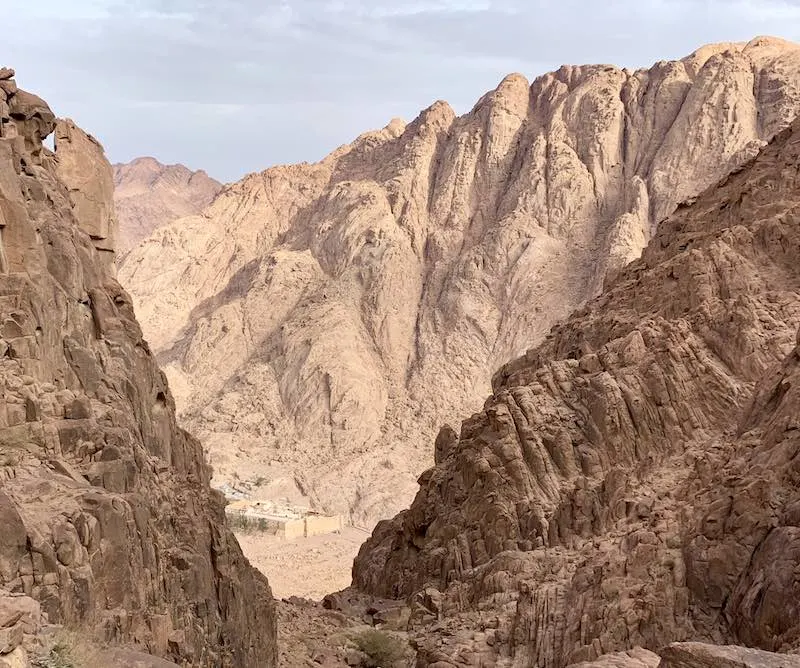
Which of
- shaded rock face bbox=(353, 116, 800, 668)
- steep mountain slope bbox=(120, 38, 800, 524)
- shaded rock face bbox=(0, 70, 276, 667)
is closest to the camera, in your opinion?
shaded rock face bbox=(0, 70, 276, 667)

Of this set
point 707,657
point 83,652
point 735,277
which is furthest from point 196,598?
point 735,277

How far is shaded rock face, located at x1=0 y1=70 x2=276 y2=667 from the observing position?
11.3m

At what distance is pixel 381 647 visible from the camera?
Result: 72.5 ft

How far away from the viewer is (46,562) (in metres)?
10.6

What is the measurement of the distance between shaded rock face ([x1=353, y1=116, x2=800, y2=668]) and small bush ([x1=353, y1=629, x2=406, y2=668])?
66cm

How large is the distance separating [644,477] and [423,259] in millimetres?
45120

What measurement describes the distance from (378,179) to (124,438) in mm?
56064

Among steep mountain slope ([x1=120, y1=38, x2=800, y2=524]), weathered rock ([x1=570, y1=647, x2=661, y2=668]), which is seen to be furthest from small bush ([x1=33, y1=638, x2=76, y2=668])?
steep mountain slope ([x1=120, y1=38, x2=800, y2=524])

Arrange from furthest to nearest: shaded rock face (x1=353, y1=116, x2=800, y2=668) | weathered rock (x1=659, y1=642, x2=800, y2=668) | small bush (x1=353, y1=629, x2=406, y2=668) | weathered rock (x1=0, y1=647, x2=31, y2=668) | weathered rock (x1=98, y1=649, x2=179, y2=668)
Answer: small bush (x1=353, y1=629, x2=406, y2=668) < shaded rock face (x1=353, y1=116, x2=800, y2=668) < weathered rock (x1=98, y1=649, x2=179, y2=668) < weathered rock (x1=659, y1=642, x2=800, y2=668) < weathered rock (x1=0, y1=647, x2=31, y2=668)

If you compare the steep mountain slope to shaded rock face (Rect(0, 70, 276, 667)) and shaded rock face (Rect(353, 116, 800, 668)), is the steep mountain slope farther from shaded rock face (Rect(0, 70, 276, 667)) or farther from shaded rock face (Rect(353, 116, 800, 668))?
shaded rock face (Rect(0, 70, 276, 667))

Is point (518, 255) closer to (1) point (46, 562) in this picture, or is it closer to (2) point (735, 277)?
(2) point (735, 277)

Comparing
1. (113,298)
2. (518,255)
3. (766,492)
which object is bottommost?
(766,492)

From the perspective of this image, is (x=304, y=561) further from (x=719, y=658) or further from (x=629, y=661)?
(x=719, y=658)

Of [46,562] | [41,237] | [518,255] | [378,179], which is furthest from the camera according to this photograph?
[378,179]
